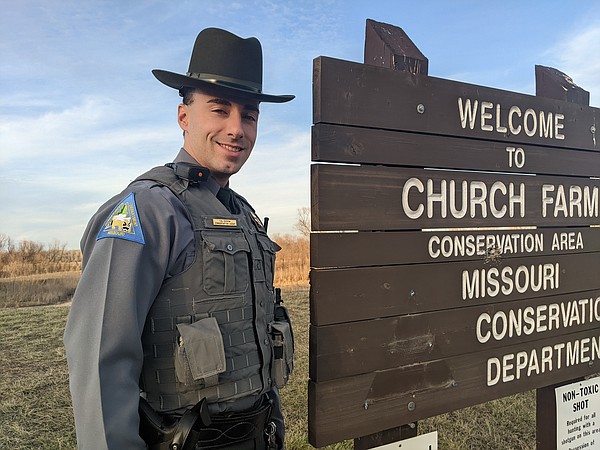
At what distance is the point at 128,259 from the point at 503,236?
1.65 m

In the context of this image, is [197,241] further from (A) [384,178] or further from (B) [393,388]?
(B) [393,388]

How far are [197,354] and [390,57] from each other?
4.40 feet

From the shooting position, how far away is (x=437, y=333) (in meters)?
1.90

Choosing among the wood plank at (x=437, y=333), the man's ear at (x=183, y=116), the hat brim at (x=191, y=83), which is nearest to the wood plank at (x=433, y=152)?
the hat brim at (x=191, y=83)

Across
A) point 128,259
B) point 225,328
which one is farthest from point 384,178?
point 128,259

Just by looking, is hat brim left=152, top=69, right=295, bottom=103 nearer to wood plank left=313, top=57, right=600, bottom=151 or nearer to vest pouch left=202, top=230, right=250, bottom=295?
wood plank left=313, top=57, right=600, bottom=151

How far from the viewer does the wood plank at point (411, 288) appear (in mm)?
1620

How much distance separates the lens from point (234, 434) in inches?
56.7

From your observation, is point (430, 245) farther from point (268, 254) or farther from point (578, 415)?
point (578, 415)

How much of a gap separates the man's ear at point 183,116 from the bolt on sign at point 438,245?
481 millimetres

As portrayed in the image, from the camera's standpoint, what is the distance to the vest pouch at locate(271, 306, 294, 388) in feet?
5.33

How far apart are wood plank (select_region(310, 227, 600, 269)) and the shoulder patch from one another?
1.95 ft

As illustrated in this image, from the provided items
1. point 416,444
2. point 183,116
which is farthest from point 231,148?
point 416,444

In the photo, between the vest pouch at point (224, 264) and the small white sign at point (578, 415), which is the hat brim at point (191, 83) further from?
the small white sign at point (578, 415)
